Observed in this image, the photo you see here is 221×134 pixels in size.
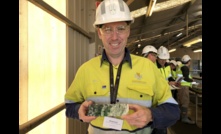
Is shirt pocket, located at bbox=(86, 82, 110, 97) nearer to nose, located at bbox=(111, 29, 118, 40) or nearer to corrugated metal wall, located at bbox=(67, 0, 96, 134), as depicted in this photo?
nose, located at bbox=(111, 29, 118, 40)

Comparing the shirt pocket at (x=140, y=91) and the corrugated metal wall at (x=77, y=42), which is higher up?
the corrugated metal wall at (x=77, y=42)

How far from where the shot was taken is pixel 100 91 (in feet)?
5.04

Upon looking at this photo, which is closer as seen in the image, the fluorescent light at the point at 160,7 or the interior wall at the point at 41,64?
the interior wall at the point at 41,64

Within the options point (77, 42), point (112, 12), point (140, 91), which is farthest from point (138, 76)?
point (77, 42)

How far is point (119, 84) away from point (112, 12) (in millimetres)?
488

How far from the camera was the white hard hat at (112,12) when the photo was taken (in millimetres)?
1547

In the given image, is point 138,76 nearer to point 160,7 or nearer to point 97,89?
point 97,89

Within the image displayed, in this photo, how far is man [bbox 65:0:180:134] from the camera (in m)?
1.45

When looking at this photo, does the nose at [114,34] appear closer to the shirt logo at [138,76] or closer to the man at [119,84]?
the man at [119,84]

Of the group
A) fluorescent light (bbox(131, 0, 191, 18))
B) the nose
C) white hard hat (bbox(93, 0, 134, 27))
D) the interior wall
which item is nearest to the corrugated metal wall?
the interior wall

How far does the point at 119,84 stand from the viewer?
4.95 feet

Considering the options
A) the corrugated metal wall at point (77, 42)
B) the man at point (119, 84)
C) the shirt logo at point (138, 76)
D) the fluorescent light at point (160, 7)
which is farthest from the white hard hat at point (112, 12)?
the fluorescent light at point (160, 7)

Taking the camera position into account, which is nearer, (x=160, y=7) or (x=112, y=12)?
(x=112, y=12)
